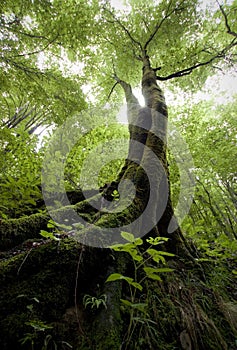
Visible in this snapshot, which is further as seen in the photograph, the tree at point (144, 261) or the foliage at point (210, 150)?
the foliage at point (210, 150)

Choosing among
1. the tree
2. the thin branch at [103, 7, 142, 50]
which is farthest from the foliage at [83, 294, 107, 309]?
the thin branch at [103, 7, 142, 50]

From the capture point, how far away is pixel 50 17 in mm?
4227

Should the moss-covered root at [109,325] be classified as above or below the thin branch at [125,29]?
below

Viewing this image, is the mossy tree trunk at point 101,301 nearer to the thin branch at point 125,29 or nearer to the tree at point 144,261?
the tree at point 144,261

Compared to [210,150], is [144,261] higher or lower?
lower

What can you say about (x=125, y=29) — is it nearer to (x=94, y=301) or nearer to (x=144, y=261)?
(x=144, y=261)

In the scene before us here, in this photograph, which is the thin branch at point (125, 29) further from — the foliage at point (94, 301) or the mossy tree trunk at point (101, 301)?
the foliage at point (94, 301)

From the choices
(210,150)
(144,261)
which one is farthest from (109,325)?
(210,150)

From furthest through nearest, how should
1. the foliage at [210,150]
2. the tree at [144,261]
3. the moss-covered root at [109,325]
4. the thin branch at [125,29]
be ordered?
the foliage at [210,150] < the thin branch at [125,29] < the tree at [144,261] < the moss-covered root at [109,325]

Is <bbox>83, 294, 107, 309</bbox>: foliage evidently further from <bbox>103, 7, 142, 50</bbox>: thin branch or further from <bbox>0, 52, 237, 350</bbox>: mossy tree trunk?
<bbox>103, 7, 142, 50</bbox>: thin branch

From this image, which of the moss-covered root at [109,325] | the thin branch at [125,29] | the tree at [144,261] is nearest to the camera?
the moss-covered root at [109,325]

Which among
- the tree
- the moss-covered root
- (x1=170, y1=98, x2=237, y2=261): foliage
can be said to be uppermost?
(x1=170, y1=98, x2=237, y2=261): foliage

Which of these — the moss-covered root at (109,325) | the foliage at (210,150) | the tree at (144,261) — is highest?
the foliage at (210,150)

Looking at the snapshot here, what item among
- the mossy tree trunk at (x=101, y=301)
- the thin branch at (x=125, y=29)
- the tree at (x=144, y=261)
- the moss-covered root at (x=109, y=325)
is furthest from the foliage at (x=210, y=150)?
the moss-covered root at (x=109, y=325)
